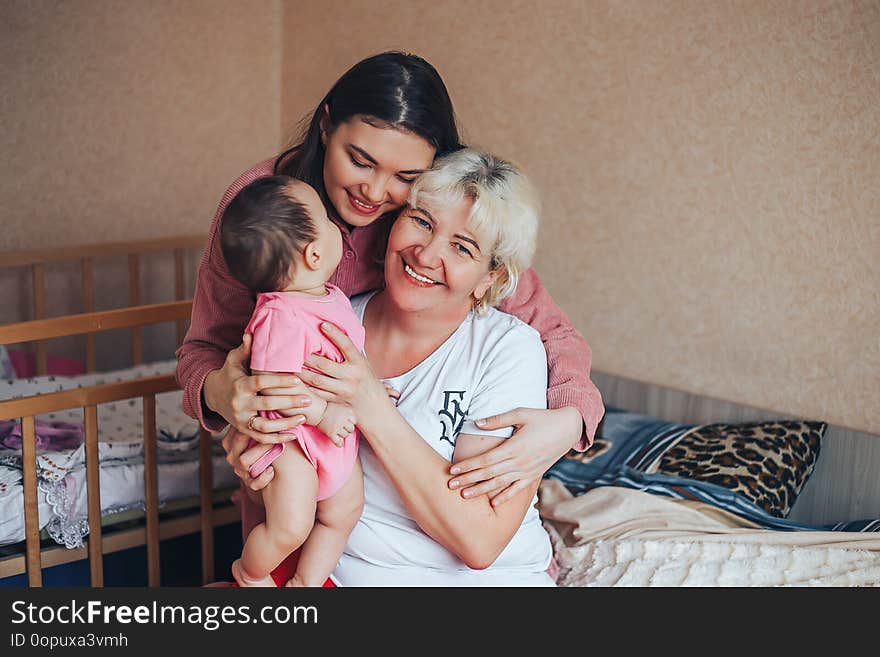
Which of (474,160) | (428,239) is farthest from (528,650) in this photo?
(474,160)

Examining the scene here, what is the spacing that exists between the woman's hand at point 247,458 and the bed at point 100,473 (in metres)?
0.50

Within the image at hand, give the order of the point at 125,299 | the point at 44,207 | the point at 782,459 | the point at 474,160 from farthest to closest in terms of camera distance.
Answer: the point at 125,299, the point at 44,207, the point at 782,459, the point at 474,160

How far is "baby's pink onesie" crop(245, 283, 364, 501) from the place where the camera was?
1.46m

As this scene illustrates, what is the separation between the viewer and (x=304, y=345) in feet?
4.84

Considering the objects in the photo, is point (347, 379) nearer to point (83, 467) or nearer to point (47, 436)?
point (83, 467)

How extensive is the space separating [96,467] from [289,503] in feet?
2.23

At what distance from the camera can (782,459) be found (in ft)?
7.09

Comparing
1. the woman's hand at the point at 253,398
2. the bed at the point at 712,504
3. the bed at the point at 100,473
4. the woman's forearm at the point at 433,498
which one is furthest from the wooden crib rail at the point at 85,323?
the bed at the point at 712,504

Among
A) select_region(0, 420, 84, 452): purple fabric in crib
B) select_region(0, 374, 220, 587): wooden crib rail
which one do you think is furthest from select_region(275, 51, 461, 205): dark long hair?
select_region(0, 420, 84, 452): purple fabric in crib

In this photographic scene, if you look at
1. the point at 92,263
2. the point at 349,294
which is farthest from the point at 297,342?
the point at 92,263

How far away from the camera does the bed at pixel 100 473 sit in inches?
76.4

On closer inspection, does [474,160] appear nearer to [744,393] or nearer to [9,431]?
[744,393]

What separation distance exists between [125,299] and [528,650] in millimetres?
2373

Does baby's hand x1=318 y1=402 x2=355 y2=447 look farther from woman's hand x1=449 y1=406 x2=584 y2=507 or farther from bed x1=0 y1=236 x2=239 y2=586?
bed x1=0 y1=236 x2=239 y2=586
